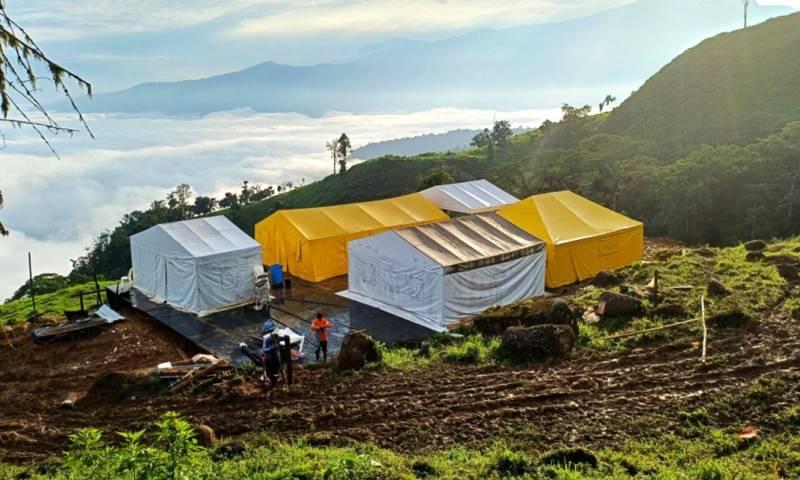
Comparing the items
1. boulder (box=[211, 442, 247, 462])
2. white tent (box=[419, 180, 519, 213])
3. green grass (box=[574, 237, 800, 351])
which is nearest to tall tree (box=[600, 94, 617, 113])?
white tent (box=[419, 180, 519, 213])

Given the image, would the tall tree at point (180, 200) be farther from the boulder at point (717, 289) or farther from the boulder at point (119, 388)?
the boulder at point (717, 289)

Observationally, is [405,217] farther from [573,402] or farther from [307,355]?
[573,402]

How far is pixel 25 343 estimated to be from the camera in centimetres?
1427

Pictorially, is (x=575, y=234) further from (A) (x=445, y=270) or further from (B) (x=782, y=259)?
(A) (x=445, y=270)

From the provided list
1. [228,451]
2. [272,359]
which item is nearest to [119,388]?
[272,359]

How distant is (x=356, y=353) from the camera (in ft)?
34.4

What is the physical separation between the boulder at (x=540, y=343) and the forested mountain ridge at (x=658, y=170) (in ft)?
61.1

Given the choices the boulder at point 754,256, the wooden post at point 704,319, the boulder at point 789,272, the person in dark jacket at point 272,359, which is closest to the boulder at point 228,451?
the person in dark jacket at point 272,359

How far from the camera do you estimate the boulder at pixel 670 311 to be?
1151 centimetres

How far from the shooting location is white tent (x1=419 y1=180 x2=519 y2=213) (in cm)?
2461

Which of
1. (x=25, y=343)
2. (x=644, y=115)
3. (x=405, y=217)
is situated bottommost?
(x=25, y=343)

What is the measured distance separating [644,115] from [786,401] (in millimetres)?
64237

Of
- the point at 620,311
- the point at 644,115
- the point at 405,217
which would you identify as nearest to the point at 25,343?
the point at 405,217

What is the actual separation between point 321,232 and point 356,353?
943cm
